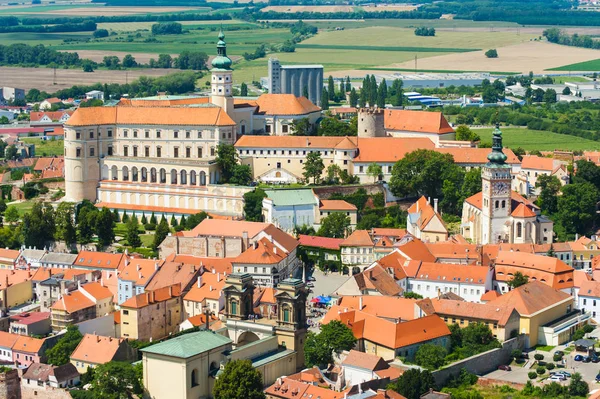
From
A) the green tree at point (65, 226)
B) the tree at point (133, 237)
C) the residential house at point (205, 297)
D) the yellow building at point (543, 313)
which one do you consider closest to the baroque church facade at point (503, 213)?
the yellow building at point (543, 313)

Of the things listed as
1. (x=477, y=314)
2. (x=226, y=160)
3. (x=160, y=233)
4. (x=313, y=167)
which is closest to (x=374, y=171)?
(x=313, y=167)

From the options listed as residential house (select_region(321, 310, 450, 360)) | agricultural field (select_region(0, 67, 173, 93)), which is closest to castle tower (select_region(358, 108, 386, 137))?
residential house (select_region(321, 310, 450, 360))

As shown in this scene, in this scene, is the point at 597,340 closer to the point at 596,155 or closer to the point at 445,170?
the point at 445,170

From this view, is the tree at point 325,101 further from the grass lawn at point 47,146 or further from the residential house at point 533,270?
the residential house at point 533,270

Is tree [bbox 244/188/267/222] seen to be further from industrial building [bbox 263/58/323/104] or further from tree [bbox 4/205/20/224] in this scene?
industrial building [bbox 263/58/323/104]

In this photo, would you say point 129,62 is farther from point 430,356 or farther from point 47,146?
point 430,356
